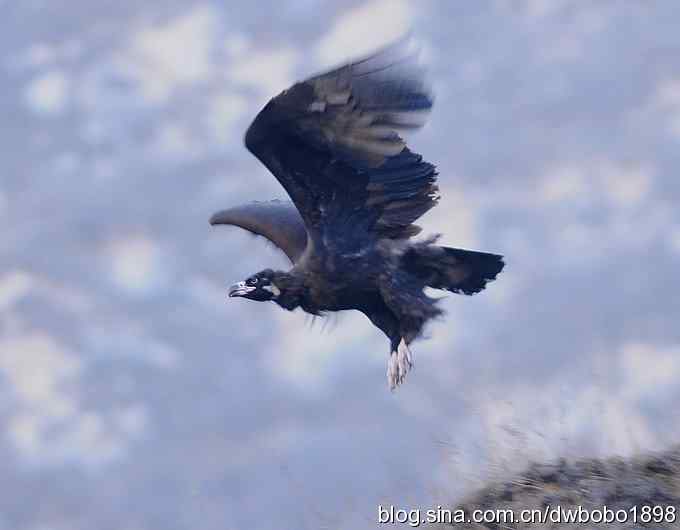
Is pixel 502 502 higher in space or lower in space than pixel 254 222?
lower

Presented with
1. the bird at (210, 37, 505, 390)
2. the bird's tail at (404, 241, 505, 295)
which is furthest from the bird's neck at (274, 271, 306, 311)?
the bird's tail at (404, 241, 505, 295)

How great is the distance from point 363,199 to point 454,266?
2.14 ft

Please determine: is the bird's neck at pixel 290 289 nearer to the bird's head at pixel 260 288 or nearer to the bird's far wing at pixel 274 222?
the bird's head at pixel 260 288

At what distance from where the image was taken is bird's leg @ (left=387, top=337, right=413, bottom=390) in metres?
7.88

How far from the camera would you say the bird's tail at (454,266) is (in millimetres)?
7883

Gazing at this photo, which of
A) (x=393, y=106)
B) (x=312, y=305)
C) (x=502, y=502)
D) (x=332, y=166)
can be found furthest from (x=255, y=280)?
(x=502, y=502)

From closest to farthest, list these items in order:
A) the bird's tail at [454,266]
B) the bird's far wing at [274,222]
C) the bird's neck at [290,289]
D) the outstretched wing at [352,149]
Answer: the outstretched wing at [352,149] < the bird's tail at [454,266] < the bird's neck at [290,289] < the bird's far wing at [274,222]

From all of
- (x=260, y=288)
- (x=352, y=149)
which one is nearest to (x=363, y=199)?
(x=352, y=149)

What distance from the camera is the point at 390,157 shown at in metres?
7.58

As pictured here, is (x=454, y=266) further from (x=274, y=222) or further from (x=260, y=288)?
(x=274, y=222)

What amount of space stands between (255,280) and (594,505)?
2.55m

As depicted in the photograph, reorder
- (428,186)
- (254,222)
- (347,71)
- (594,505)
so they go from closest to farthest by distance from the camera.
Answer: (594,505) → (347,71) → (428,186) → (254,222)

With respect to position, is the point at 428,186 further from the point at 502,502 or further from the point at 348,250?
the point at 502,502

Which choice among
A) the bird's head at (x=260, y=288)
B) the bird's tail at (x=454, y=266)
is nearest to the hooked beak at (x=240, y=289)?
the bird's head at (x=260, y=288)
